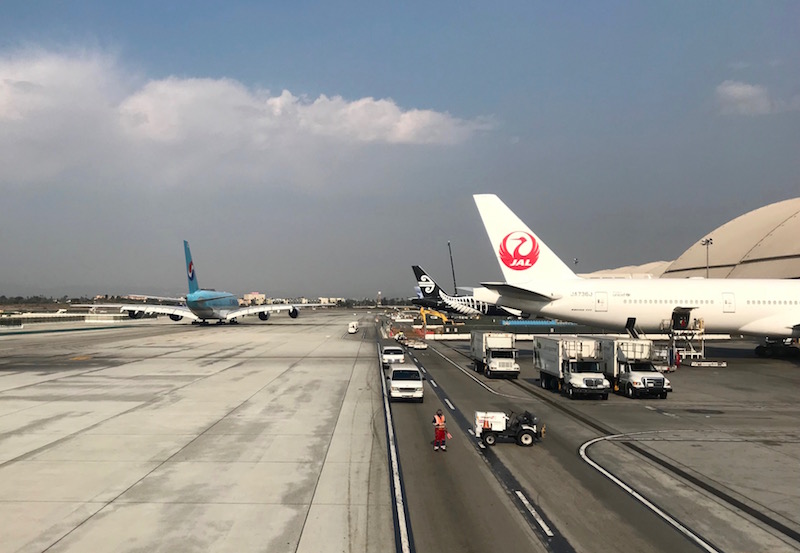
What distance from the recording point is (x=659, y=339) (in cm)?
7131

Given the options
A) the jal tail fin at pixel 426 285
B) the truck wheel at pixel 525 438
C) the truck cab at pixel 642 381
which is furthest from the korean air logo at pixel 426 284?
the truck wheel at pixel 525 438

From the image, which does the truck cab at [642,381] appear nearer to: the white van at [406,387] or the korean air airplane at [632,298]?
the white van at [406,387]

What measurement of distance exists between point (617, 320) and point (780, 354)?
65.3ft

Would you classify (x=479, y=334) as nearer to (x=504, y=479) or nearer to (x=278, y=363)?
(x=278, y=363)

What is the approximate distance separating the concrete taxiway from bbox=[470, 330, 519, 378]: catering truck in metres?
8.55

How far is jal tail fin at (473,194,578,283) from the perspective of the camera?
51.4 metres

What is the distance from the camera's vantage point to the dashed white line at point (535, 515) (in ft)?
39.8

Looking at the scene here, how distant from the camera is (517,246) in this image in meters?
51.5

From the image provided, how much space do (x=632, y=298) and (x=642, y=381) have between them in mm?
21192

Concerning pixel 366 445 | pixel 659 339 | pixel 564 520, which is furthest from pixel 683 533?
pixel 659 339

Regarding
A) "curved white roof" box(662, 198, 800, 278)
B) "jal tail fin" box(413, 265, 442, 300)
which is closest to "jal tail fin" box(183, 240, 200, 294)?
"jal tail fin" box(413, 265, 442, 300)

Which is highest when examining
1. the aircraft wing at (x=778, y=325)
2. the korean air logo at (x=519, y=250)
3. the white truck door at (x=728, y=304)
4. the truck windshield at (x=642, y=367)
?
the korean air logo at (x=519, y=250)

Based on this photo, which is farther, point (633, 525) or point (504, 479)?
point (504, 479)

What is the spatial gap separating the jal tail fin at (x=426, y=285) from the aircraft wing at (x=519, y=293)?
66.3 m
